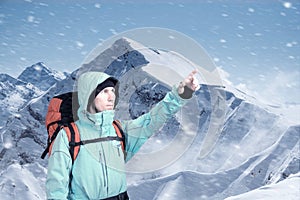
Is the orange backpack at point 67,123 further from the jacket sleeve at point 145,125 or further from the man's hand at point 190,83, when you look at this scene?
the man's hand at point 190,83

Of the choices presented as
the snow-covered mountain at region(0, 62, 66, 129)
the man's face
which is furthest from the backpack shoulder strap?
the snow-covered mountain at region(0, 62, 66, 129)

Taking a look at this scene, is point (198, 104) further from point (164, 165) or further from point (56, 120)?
point (56, 120)

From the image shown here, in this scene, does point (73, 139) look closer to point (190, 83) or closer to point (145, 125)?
point (145, 125)

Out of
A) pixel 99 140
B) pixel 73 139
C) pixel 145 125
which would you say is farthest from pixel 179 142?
pixel 73 139

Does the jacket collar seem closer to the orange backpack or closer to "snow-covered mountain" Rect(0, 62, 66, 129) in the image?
the orange backpack

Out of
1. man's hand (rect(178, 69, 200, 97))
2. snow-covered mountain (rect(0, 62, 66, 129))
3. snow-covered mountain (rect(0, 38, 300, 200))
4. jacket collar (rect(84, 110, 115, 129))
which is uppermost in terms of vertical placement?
man's hand (rect(178, 69, 200, 97))

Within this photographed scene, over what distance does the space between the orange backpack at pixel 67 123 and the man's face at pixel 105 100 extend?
0.13 metres

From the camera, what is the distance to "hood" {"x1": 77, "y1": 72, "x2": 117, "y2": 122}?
178 cm

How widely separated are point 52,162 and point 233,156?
37969mm

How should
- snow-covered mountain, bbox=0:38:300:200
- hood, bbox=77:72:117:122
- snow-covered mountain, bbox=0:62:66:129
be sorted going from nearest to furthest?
hood, bbox=77:72:117:122 < snow-covered mountain, bbox=0:38:300:200 < snow-covered mountain, bbox=0:62:66:129

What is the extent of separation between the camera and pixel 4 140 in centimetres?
5881

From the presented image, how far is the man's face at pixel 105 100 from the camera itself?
1829 millimetres

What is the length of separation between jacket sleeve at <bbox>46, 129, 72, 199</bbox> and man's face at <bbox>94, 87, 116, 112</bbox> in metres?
0.25

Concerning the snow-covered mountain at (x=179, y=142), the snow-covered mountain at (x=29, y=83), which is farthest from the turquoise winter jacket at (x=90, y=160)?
the snow-covered mountain at (x=29, y=83)
